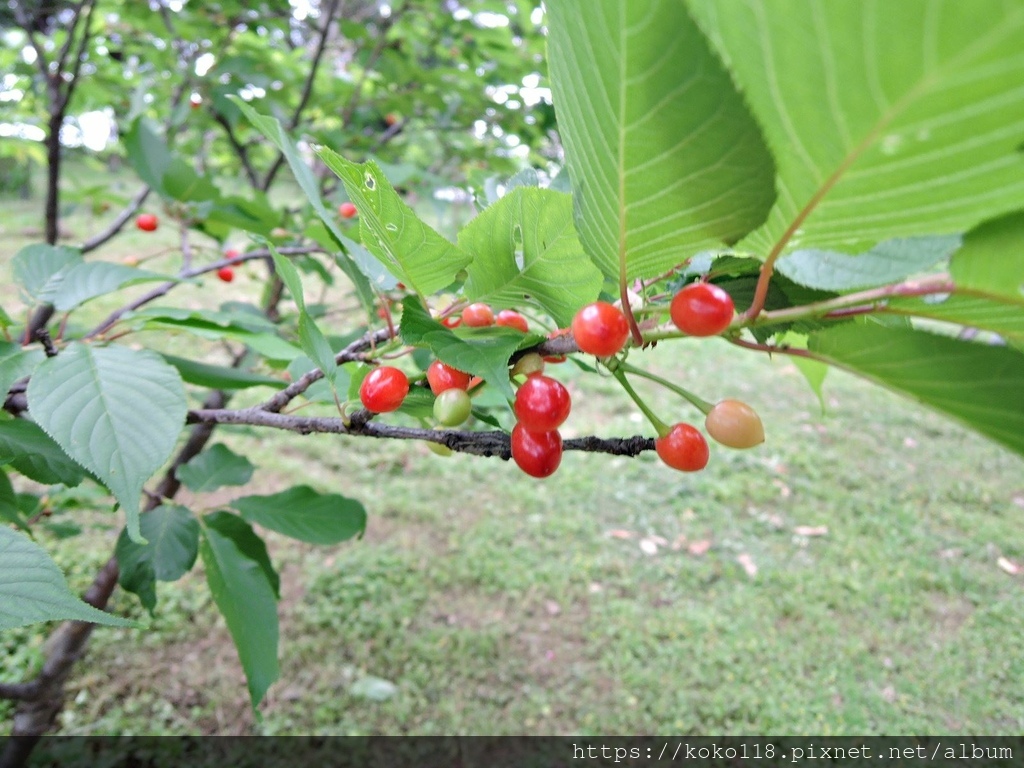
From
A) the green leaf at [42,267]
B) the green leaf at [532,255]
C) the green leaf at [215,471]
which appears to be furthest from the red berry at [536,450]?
the green leaf at [215,471]

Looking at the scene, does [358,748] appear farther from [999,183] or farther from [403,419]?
[999,183]

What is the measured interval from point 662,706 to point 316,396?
7.72 feet

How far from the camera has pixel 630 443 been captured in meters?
0.58

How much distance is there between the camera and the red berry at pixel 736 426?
1.82ft

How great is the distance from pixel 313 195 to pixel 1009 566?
446 centimetres

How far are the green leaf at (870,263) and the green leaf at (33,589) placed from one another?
644 millimetres

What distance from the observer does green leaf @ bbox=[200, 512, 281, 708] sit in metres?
1.05

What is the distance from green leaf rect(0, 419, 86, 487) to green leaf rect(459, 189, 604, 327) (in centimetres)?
58

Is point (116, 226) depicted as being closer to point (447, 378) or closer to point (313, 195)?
point (313, 195)

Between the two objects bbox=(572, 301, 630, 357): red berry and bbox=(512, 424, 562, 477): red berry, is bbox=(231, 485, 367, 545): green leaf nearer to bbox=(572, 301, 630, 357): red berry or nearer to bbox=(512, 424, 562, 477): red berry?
bbox=(512, 424, 562, 477): red berry

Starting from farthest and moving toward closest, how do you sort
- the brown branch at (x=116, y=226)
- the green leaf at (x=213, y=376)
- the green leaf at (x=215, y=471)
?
the brown branch at (x=116, y=226) < the green leaf at (x=215, y=471) < the green leaf at (x=213, y=376)

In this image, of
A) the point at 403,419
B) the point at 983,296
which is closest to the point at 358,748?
the point at 403,419

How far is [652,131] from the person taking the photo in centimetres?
34

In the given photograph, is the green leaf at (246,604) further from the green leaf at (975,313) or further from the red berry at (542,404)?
the green leaf at (975,313)
